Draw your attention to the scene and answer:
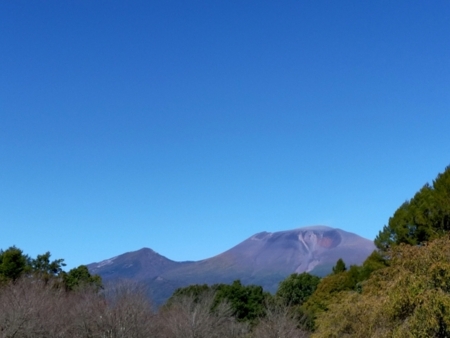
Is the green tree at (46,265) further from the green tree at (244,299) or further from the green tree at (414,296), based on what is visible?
the green tree at (414,296)

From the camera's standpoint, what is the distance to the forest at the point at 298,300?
52.9ft

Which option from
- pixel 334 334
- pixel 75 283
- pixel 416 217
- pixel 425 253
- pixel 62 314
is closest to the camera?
pixel 425 253

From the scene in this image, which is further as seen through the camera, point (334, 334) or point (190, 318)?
point (190, 318)

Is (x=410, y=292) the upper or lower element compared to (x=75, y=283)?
lower

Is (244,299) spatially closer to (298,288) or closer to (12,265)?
(298,288)

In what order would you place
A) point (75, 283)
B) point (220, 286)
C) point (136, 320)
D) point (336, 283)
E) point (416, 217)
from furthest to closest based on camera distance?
1. point (220, 286)
2. point (75, 283)
3. point (336, 283)
4. point (416, 217)
5. point (136, 320)

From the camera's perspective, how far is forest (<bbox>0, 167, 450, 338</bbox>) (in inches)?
635

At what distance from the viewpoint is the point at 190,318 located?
34.2 meters

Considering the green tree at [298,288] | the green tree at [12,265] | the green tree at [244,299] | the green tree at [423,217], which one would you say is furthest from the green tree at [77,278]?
the green tree at [423,217]

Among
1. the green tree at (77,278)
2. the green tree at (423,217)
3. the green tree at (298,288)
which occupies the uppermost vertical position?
the green tree at (77,278)

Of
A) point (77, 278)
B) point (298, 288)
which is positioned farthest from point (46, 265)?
point (298, 288)

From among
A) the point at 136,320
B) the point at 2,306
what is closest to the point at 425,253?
the point at 136,320

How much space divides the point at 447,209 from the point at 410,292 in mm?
19018

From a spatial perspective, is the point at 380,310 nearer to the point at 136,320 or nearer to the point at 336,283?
the point at 136,320
